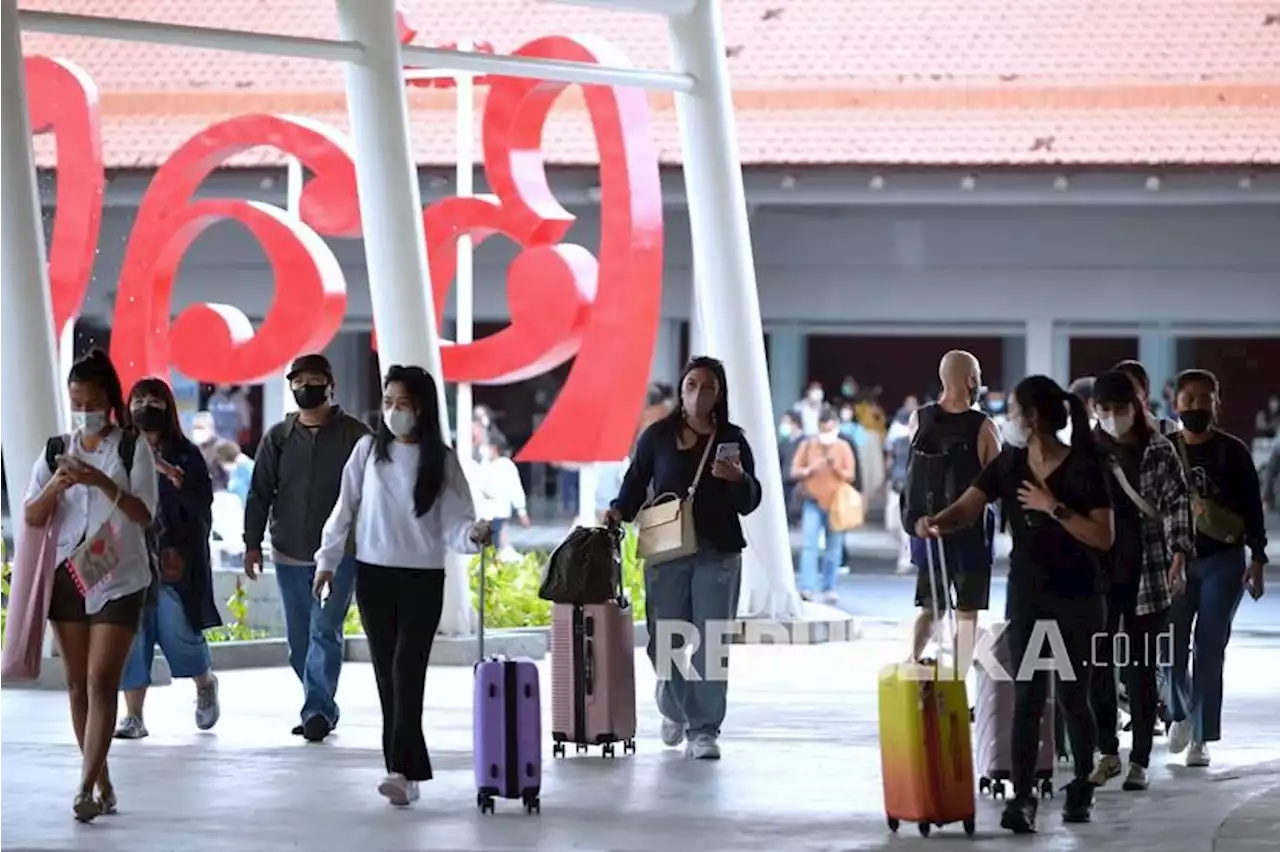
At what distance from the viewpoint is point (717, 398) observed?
12.3m

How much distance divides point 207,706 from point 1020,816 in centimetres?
467

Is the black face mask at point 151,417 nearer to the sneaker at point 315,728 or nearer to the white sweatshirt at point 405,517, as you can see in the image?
the sneaker at point 315,728

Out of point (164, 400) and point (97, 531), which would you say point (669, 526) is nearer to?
point (164, 400)

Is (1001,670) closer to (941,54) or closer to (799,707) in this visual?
(799,707)

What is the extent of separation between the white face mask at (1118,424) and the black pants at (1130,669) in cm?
66

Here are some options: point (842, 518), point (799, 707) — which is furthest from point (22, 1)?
point (799, 707)

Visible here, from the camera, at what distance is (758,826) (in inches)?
402

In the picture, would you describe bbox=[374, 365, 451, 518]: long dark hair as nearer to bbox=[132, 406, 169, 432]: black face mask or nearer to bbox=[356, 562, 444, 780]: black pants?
bbox=[356, 562, 444, 780]: black pants

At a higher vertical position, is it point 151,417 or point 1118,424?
point 151,417

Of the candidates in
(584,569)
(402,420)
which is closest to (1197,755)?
(584,569)

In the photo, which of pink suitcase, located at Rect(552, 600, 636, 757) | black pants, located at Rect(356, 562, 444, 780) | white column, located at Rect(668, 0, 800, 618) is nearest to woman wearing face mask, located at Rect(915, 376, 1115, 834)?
black pants, located at Rect(356, 562, 444, 780)

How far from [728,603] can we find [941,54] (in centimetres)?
1958

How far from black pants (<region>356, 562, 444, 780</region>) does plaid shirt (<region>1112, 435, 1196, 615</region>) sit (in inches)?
112

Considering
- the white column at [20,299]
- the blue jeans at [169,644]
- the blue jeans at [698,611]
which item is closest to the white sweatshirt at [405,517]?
the blue jeans at [698,611]
